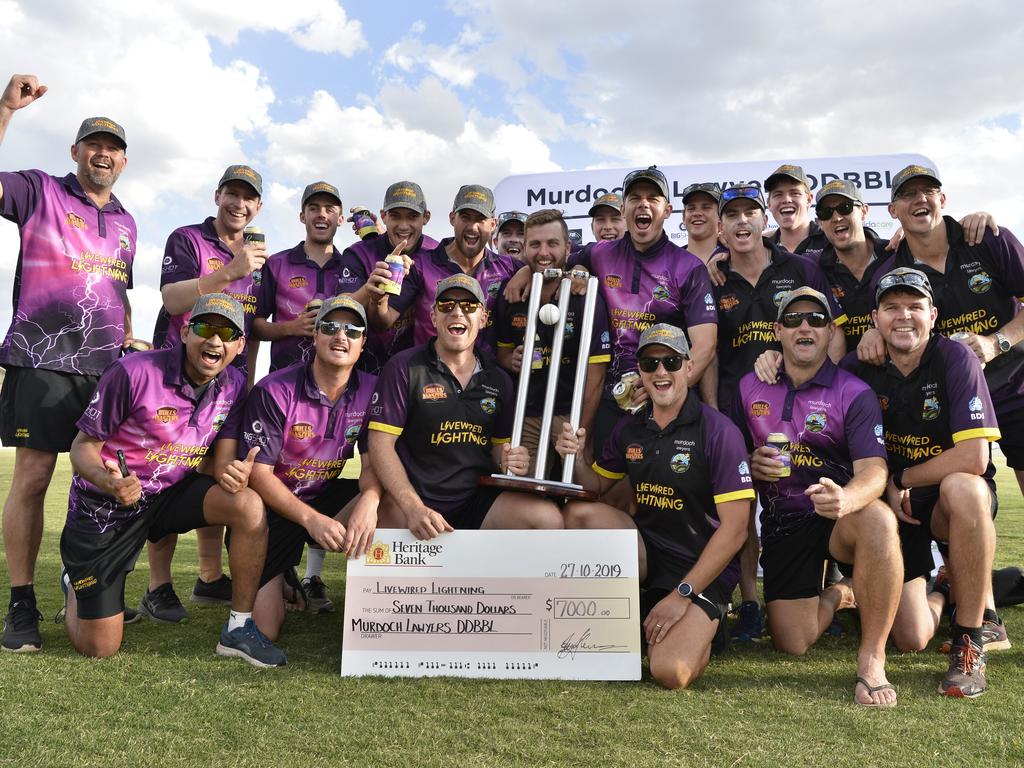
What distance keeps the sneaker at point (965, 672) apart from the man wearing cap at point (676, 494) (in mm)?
1056

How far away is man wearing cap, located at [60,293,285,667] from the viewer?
13.6 ft

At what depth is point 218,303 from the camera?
4.27m

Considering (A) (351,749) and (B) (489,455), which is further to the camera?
(B) (489,455)

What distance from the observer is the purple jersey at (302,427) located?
4434mm

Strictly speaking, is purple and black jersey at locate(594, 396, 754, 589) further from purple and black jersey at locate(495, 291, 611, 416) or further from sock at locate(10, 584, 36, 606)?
sock at locate(10, 584, 36, 606)

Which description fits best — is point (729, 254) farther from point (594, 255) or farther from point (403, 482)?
point (403, 482)

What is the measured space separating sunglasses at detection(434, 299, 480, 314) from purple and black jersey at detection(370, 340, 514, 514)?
0.93ft

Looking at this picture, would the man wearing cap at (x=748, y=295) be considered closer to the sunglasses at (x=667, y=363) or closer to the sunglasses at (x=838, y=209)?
the sunglasses at (x=838, y=209)

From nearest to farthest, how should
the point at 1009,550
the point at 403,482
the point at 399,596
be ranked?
1. the point at 399,596
2. the point at 403,482
3. the point at 1009,550

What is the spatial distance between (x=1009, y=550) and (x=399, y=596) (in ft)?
22.2

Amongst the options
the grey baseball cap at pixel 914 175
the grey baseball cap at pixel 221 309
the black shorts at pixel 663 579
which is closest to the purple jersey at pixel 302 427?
the grey baseball cap at pixel 221 309

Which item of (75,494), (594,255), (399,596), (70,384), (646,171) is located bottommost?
(399,596)

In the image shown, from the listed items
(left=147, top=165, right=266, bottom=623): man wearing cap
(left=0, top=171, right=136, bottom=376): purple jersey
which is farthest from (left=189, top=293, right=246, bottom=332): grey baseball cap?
(left=0, top=171, right=136, bottom=376): purple jersey

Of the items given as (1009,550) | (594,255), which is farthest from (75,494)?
(1009,550)
